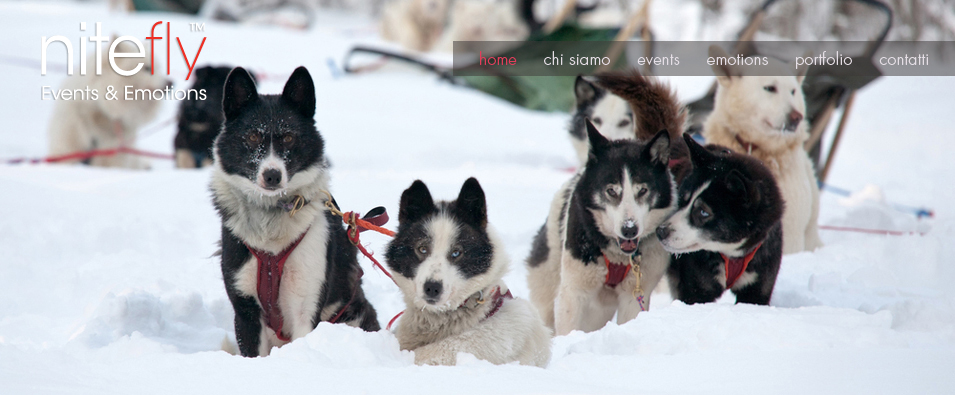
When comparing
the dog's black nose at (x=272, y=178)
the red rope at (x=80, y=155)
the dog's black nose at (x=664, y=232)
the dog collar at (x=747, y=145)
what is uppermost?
the dog collar at (x=747, y=145)

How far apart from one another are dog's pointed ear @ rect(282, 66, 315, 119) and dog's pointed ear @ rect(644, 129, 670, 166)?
141 centimetres

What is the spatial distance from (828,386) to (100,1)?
29.3 m

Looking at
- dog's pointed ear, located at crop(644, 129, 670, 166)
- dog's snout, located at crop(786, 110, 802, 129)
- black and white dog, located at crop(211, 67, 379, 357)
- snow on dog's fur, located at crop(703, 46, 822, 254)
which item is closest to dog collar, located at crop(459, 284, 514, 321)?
black and white dog, located at crop(211, 67, 379, 357)

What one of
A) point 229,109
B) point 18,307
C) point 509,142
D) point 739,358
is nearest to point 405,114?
point 509,142

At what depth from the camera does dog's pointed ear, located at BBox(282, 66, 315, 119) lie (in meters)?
2.61

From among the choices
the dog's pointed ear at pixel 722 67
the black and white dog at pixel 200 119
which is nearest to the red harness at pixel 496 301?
the dog's pointed ear at pixel 722 67

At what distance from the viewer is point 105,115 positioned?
271 inches

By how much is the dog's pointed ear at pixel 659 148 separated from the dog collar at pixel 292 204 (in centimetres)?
146

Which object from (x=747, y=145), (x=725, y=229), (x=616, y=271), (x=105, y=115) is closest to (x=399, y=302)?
(x=616, y=271)

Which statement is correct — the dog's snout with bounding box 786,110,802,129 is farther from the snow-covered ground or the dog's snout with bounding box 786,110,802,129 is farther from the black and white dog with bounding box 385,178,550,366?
the black and white dog with bounding box 385,178,550,366

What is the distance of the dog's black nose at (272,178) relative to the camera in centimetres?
247

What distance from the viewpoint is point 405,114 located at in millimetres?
10742

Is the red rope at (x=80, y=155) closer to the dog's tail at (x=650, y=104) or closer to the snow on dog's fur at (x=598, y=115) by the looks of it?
the snow on dog's fur at (x=598, y=115)

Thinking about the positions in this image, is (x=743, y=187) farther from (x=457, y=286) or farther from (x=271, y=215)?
(x=271, y=215)
